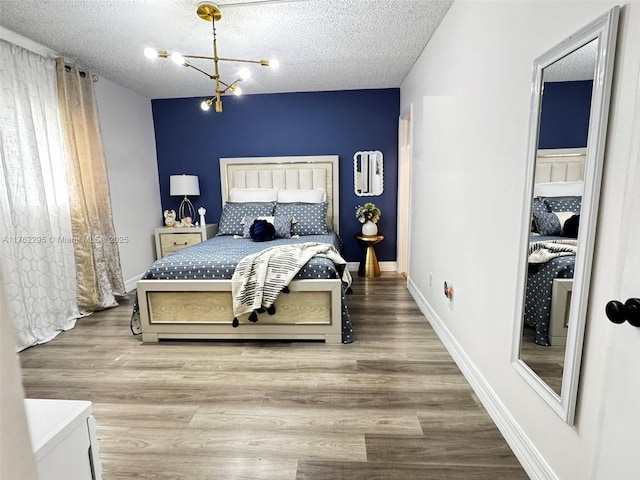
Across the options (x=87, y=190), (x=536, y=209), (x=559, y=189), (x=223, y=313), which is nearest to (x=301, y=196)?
(x=223, y=313)

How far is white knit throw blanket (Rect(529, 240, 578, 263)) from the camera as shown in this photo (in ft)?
3.64

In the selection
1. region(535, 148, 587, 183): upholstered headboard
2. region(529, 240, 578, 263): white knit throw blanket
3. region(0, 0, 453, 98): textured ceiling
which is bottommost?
region(529, 240, 578, 263): white knit throw blanket

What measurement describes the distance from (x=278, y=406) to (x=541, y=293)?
4.58ft

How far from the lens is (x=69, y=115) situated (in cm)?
297

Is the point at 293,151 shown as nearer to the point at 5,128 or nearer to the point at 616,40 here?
the point at 5,128

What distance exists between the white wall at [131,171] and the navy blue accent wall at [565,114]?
395cm

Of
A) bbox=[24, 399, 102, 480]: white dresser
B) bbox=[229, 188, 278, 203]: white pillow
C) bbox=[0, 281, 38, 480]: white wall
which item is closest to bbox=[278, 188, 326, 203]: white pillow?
bbox=[229, 188, 278, 203]: white pillow

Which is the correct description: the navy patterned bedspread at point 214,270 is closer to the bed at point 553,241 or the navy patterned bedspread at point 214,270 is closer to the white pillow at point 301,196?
the bed at point 553,241

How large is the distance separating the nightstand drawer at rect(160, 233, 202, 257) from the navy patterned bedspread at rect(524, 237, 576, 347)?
360cm

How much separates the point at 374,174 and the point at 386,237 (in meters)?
0.86

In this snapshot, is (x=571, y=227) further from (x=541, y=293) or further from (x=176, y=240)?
(x=176, y=240)

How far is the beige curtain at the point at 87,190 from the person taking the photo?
2.98m

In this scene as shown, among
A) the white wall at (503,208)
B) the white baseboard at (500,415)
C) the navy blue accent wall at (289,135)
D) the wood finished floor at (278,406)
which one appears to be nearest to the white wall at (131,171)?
the navy blue accent wall at (289,135)

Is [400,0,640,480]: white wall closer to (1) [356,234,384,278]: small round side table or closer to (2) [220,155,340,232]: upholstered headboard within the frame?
(1) [356,234,384,278]: small round side table
